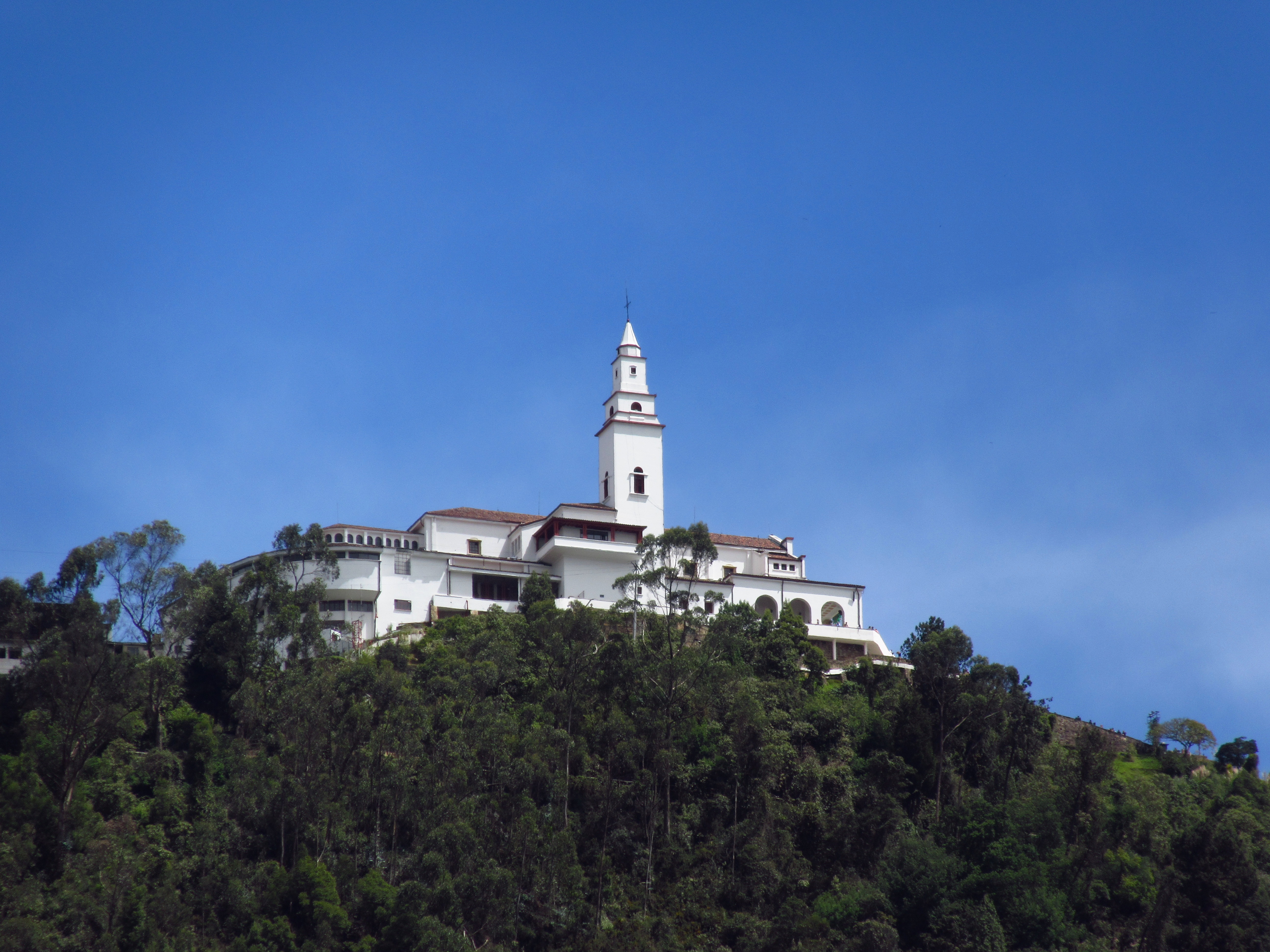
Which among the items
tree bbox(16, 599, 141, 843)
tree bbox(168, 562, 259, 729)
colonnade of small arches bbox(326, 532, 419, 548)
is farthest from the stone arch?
tree bbox(16, 599, 141, 843)

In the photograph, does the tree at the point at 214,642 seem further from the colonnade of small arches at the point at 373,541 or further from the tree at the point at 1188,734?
the tree at the point at 1188,734

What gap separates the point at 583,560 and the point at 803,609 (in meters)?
10.2

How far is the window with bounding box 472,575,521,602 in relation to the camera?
6109 cm

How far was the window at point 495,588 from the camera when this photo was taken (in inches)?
2405

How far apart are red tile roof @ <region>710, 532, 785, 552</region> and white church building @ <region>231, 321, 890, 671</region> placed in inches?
3.0

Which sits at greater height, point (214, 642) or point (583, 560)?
point (583, 560)

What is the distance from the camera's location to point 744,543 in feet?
223

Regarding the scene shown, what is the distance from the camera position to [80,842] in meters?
39.9

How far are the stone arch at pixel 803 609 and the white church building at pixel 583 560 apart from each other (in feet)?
0.21

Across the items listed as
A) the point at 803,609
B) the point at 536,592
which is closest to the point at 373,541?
the point at 536,592

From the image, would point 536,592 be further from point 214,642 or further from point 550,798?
point 550,798

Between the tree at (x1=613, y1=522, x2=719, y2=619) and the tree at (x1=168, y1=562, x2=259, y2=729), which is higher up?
the tree at (x1=613, y1=522, x2=719, y2=619)

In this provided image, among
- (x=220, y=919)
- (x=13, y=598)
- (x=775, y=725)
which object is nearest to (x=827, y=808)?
(x=775, y=725)

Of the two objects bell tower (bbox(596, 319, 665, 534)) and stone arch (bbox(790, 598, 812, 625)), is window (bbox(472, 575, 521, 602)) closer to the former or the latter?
bell tower (bbox(596, 319, 665, 534))
